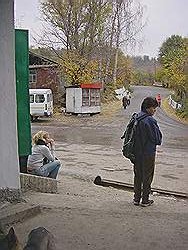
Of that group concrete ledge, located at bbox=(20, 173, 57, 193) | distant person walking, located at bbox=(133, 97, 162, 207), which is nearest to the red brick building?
concrete ledge, located at bbox=(20, 173, 57, 193)

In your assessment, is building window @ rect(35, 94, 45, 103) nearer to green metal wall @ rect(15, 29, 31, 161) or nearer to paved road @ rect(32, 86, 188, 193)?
paved road @ rect(32, 86, 188, 193)

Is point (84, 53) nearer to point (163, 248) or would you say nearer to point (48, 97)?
point (48, 97)

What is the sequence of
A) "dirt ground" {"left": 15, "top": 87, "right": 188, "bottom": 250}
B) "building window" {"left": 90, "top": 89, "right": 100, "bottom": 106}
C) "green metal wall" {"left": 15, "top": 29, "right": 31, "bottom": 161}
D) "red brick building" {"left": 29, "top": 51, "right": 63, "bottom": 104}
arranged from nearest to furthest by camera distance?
"dirt ground" {"left": 15, "top": 87, "right": 188, "bottom": 250}, "green metal wall" {"left": 15, "top": 29, "right": 31, "bottom": 161}, "building window" {"left": 90, "top": 89, "right": 100, "bottom": 106}, "red brick building" {"left": 29, "top": 51, "right": 63, "bottom": 104}

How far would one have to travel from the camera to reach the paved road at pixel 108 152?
1228 cm

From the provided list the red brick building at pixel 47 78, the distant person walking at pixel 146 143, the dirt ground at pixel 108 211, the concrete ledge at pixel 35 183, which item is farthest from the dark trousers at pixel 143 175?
the red brick building at pixel 47 78

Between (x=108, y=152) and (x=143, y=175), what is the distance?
10.9m

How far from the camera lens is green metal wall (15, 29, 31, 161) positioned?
6500mm

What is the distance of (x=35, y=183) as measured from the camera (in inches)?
297

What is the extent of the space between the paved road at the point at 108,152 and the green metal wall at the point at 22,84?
14.8 ft

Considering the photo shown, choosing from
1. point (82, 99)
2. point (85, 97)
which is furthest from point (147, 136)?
point (85, 97)

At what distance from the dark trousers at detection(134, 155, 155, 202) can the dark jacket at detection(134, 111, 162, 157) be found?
4.1 inches

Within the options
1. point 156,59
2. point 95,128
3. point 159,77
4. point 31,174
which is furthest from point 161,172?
point 156,59

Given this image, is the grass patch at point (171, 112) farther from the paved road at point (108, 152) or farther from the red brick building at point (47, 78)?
the red brick building at point (47, 78)

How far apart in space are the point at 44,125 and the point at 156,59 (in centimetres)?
6685
